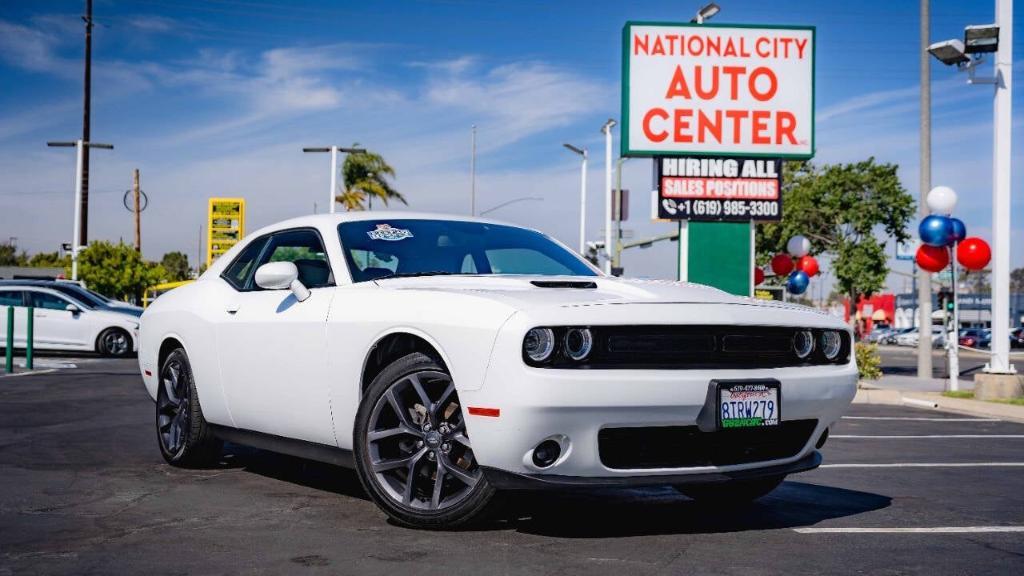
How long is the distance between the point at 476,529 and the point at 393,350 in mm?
876

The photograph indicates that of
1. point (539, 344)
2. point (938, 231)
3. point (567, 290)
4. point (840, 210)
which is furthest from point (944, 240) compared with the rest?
point (840, 210)

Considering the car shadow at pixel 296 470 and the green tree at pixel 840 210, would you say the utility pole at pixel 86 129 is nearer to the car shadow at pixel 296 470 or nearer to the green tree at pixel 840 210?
the green tree at pixel 840 210

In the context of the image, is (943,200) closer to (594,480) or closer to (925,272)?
(925,272)

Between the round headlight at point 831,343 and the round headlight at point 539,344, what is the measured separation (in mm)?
1458

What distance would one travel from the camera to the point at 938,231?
1808 cm

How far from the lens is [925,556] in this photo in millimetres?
4324

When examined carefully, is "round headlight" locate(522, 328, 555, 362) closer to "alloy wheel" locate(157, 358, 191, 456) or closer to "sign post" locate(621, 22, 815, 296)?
"alloy wheel" locate(157, 358, 191, 456)

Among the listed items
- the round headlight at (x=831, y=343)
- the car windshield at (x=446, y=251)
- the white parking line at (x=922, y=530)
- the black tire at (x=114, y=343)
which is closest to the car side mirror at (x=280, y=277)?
the car windshield at (x=446, y=251)

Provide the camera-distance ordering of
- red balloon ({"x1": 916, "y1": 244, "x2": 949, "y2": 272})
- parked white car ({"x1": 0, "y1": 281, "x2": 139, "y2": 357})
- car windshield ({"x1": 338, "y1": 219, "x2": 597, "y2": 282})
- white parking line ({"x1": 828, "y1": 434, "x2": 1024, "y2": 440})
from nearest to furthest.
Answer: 1. car windshield ({"x1": 338, "y1": 219, "x2": 597, "y2": 282})
2. white parking line ({"x1": 828, "y1": 434, "x2": 1024, "y2": 440})
3. red balloon ({"x1": 916, "y1": 244, "x2": 949, "y2": 272})
4. parked white car ({"x1": 0, "y1": 281, "x2": 139, "y2": 357})

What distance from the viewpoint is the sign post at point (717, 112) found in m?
22.7

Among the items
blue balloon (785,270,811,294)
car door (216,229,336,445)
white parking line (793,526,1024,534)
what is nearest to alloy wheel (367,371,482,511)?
car door (216,229,336,445)

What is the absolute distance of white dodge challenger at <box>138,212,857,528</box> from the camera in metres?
4.27

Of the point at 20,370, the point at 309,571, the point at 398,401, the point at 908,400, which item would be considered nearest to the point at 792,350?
the point at 398,401

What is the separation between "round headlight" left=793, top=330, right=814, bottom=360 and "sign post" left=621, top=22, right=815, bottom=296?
17.8 meters
